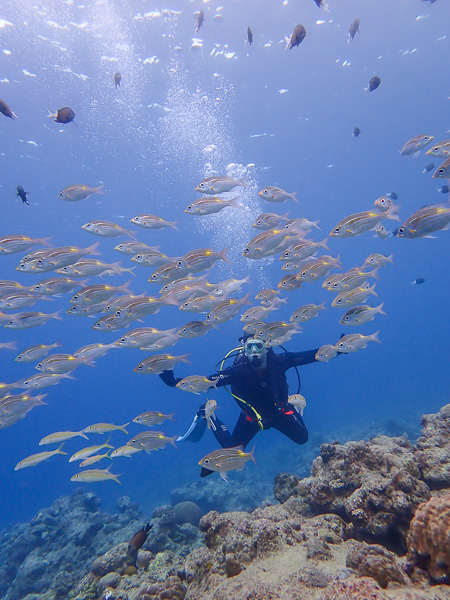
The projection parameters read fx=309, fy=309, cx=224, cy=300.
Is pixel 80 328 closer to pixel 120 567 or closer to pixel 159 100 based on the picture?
pixel 159 100

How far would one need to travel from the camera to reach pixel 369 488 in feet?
12.9

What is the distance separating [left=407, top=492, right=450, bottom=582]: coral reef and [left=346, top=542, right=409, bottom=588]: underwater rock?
0.23m

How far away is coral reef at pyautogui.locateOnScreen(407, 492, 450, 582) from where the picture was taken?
2.54 m

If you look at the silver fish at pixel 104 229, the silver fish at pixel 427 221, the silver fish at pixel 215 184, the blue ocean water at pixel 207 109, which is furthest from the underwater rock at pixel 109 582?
the blue ocean water at pixel 207 109

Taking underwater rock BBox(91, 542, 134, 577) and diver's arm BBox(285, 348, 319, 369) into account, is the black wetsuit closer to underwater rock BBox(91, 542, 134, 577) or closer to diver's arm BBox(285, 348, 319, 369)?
diver's arm BBox(285, 348, 319, 369)

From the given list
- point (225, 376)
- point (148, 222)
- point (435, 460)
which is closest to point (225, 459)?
point (225, 376)

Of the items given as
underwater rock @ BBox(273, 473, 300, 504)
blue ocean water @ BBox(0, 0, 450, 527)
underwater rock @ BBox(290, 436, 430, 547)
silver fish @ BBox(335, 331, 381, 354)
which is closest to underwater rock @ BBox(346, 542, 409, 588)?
underwater rock @ BBox(290, 436, 430, 547)

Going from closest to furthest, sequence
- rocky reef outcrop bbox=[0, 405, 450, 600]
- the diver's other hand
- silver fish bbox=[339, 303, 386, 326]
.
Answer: rocky reef outcrop bbox=[0, 405, 450, 600], silver fish bbox=[339, 303, 386, 326], the diver's other hand

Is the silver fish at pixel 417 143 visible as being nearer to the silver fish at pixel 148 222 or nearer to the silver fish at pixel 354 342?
the silver fish at pixel 354 342

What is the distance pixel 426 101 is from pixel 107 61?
85.0 ft

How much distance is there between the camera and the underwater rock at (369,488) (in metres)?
3.62

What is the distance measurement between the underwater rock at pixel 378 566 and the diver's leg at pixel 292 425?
14.7ft

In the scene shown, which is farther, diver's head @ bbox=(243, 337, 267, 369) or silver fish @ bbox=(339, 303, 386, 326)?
diver's head @ bbox=(243, 337, 267, 369)

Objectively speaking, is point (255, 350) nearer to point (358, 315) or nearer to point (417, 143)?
point (358, 315)
